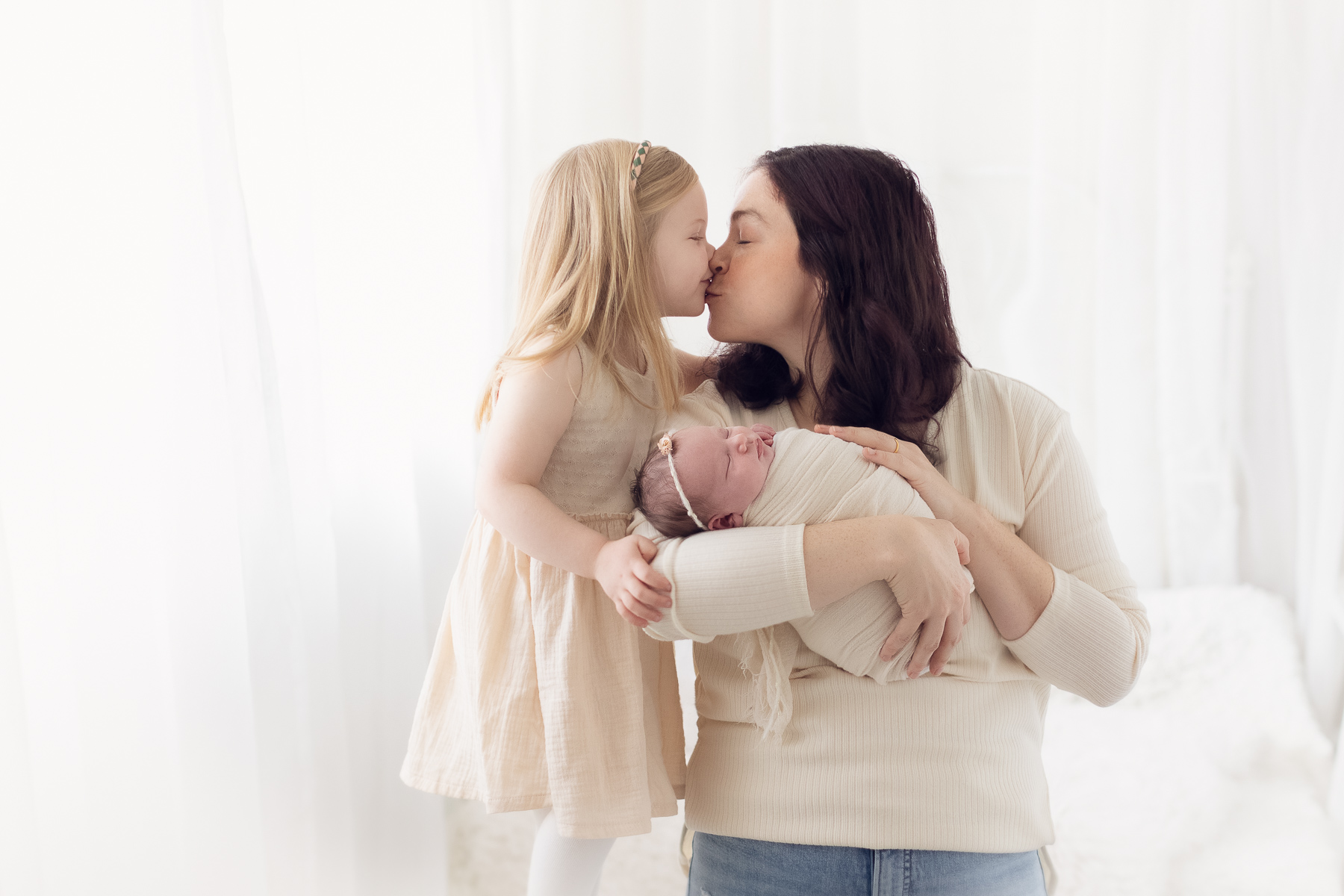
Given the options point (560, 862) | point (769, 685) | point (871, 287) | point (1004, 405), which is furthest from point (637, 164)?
point (560, 862)

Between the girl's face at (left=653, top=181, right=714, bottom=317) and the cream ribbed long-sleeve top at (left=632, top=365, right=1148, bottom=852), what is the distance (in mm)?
181

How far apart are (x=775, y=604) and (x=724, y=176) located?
116 cm

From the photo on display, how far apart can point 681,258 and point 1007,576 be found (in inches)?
22.5

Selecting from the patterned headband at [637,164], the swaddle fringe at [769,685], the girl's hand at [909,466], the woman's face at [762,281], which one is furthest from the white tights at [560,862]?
the patterned headband at [637,164]

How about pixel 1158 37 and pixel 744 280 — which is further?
pixel 1158 37

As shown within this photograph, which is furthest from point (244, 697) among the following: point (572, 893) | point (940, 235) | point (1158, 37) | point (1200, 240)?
point (1158, 37)

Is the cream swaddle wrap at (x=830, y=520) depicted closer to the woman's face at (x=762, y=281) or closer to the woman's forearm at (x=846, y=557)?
the woman's forearm at (x=846, y=557)

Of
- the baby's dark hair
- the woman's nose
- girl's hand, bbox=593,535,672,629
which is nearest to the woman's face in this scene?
the woman's nose

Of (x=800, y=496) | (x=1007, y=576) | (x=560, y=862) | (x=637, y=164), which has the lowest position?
(x=560, y=862)

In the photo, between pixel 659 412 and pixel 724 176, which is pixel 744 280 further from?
pixel 724 176

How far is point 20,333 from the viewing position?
1057 mm

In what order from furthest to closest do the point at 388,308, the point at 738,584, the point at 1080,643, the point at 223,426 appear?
the point at 388,308 < the point at 223,426 < the point at 1080,643 < the point at 738,584

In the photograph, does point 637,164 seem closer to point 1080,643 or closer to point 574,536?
point 574,536

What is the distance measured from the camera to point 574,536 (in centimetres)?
103
